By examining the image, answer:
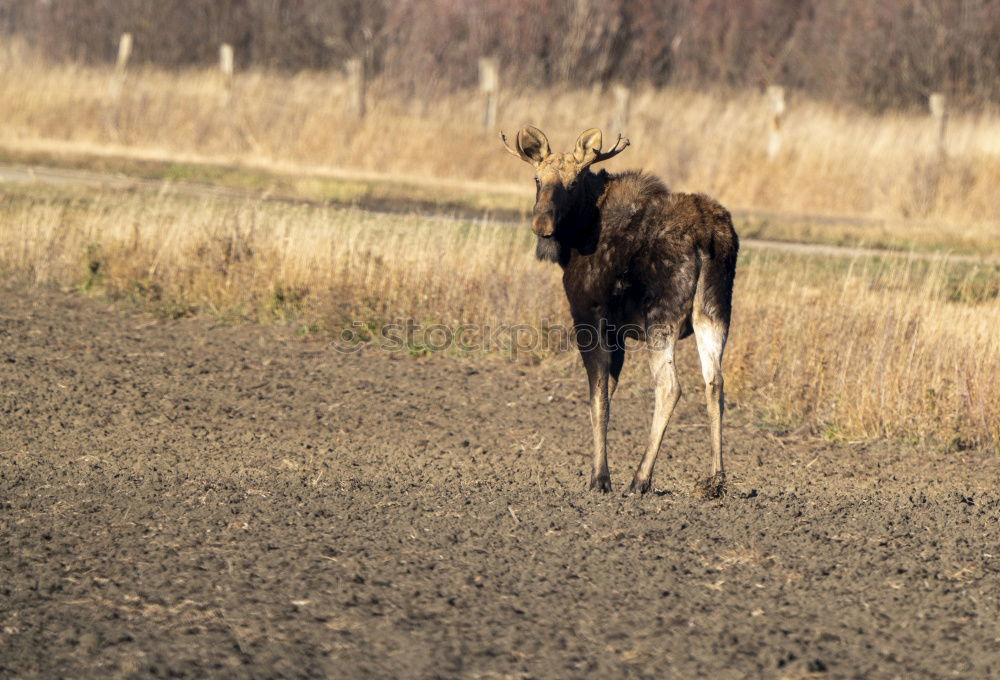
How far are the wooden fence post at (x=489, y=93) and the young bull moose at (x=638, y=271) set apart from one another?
68.9 ft

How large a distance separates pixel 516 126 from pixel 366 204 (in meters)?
8.33

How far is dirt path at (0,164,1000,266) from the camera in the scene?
17203 millimetres

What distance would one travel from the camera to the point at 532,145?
712cm

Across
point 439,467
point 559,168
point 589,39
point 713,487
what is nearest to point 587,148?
point 559,168

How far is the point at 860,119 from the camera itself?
27.8 meters

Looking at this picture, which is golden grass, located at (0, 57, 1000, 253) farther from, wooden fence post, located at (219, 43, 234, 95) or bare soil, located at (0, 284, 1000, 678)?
bare soil, located at (0, 284, 1000, 678)

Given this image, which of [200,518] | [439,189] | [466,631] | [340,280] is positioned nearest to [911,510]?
[466,631]

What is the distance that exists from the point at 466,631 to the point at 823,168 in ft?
67.0

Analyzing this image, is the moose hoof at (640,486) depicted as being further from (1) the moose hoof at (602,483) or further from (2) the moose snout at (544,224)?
(2) the moose snout at (544,224)

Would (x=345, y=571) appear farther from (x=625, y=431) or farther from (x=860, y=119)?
(x=860, y=119)

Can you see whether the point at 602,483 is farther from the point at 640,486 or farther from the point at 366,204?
the point at 366,204

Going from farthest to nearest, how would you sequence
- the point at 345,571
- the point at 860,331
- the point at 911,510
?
the point at 860,331 → the point at 911,510 → the point at 345,571

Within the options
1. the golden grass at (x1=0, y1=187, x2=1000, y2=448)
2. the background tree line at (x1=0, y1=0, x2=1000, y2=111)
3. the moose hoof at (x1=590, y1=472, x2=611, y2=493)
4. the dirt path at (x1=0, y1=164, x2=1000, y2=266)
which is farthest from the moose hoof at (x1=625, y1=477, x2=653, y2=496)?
the background tree line at (x1=0, y1=0, x2=1000, y2=111)
